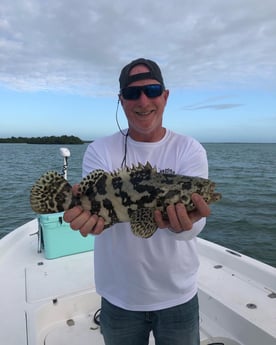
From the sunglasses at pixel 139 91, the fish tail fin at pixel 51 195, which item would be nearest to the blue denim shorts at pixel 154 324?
the fish tail fin at pixel 51 195

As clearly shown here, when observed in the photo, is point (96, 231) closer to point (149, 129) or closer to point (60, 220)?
point (149, 129)

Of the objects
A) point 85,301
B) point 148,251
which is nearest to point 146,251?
point 148,251

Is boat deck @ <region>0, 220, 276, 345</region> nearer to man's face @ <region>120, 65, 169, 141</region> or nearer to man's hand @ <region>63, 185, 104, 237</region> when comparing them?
man's hand @ <region>63, 185, 104, 237</region>

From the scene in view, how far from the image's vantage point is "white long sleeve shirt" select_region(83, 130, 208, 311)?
298cm

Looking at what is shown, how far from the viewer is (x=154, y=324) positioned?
10.2 ft

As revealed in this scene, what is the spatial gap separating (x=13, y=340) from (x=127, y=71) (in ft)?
11.5

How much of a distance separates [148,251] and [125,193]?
56 centimetres

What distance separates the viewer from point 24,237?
24.8 feet

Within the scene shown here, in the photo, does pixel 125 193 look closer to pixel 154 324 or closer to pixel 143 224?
pixel 143 224

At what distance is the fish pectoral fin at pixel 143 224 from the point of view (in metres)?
2.74

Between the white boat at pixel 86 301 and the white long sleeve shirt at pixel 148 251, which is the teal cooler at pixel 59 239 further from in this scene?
the white long sleeve shirt at pixel 148 251

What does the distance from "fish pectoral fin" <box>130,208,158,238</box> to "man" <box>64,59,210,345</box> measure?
22 cm

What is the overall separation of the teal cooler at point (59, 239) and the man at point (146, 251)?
10.3 ft

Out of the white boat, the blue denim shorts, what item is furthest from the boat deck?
the blue denim shorts
